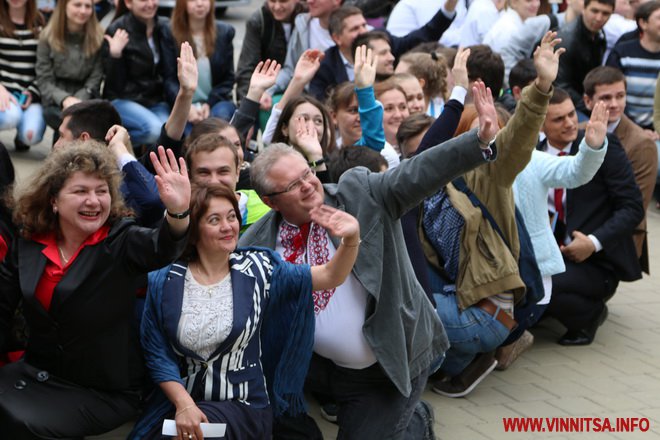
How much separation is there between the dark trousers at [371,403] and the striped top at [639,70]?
560cm

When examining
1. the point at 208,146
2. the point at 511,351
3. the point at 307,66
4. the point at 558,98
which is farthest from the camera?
the point at 558,98

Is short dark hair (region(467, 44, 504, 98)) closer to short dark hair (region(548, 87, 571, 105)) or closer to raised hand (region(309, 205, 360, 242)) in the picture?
short dark hair (region(548, 87, 571, 105))

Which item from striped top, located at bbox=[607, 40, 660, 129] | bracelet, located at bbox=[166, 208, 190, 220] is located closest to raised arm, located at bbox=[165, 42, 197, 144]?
bracelet, located at bbox=[166, 208, 190, 220]

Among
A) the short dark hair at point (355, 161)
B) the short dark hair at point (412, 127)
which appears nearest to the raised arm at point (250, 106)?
the short dark hair at point (412, 127)

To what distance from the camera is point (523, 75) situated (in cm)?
762

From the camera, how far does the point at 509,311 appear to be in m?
5.64

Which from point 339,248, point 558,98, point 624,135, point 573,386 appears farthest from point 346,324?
point 624,135

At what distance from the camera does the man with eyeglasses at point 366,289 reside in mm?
4332

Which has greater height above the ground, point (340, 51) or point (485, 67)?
point (485, 67)

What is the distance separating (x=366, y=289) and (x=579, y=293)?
2521 millimetres

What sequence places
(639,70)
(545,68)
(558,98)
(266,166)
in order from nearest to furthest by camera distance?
(266,166), (545,68), (558,98), (639,70)

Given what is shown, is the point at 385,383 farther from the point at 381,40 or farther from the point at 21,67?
the point at 21,67

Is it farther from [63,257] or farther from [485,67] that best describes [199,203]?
[485,67]

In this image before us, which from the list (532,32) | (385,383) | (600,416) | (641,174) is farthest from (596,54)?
(385,383)
